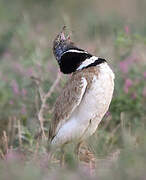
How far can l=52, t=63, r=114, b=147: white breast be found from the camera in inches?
198

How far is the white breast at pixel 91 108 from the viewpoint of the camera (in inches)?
198

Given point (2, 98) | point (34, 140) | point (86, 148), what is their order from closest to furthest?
point (86, 148)
point (34, 140)
point (2, 98)

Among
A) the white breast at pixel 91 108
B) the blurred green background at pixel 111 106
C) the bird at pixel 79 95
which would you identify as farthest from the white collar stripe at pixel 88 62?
the blurred green background at pixel 111 106

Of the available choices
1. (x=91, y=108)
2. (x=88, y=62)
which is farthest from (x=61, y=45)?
(x=91, y=108)

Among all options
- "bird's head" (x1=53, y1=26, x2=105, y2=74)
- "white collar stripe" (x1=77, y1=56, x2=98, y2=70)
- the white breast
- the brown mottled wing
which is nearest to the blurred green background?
the white breast

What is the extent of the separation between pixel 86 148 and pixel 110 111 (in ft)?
5.34

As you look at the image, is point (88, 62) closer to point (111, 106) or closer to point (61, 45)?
point (61, 45)

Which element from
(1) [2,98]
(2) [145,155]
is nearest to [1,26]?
(1) [2,98]

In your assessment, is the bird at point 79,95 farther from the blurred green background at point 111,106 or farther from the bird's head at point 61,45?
the blurred green background at point 111,106

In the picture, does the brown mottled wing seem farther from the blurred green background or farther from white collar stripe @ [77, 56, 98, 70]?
the blurred green background

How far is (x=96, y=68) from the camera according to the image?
202 inches

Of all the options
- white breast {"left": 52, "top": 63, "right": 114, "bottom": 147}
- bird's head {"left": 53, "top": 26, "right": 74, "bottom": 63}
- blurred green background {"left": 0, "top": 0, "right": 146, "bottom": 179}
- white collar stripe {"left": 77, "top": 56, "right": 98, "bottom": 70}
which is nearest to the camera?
blurred green background {"left": 0, "top": 0, "right": 146, "bottom": 179}

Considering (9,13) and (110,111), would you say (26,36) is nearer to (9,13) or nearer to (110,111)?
(110,111)

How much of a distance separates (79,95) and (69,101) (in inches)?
5.3
